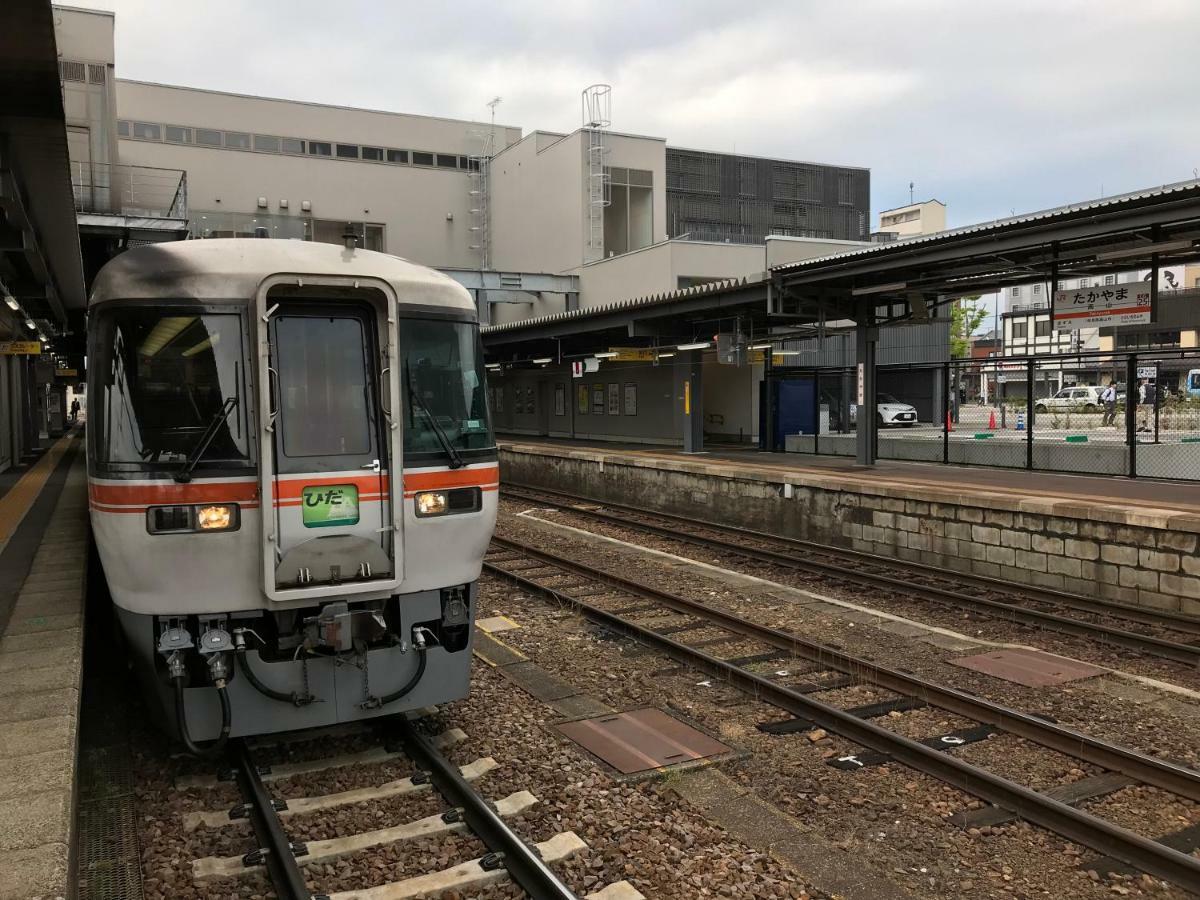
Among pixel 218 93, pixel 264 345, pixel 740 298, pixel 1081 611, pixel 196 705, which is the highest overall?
pixel 218 93

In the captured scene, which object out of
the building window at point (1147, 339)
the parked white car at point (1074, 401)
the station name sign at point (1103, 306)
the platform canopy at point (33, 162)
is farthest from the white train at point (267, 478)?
the building window at point (1147, 339)

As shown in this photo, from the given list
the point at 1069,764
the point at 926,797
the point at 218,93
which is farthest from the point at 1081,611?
the point at 218,93

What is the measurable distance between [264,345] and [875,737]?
4.31 meters

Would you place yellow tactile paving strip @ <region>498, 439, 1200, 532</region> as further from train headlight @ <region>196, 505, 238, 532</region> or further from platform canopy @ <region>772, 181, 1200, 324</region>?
train headlight @ <region>196, 505, 238, 532</region>

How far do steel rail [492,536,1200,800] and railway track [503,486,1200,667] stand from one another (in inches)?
91.8

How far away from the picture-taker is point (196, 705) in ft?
16.2

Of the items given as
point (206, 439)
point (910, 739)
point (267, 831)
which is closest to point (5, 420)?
point (206, 439)

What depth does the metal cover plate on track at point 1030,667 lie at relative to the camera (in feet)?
23.7

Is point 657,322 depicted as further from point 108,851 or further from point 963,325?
point 963,325

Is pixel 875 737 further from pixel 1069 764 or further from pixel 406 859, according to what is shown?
pixel 406 859

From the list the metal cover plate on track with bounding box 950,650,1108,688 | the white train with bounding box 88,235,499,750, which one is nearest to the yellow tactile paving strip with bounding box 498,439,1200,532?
the metal cover plate on track with bounding box 950,650,1108,688

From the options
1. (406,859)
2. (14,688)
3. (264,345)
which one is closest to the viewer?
(406,859)

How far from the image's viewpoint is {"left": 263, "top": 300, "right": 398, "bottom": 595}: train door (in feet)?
16.0

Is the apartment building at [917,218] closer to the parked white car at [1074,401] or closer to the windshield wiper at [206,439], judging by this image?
the parked white car at [1074,401]
